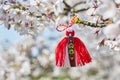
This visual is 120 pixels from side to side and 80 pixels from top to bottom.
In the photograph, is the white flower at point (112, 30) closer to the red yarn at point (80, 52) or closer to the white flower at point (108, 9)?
the white flower at point (108, 9)

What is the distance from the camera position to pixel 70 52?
6.59 ft

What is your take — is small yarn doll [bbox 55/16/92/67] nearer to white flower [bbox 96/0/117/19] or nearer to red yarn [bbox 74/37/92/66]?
red yarn [bbox 74/37/92/66]

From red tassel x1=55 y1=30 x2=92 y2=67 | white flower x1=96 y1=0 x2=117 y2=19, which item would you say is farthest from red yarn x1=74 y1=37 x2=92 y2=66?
white flower x1=96 y1=0 x2=117 y2=19

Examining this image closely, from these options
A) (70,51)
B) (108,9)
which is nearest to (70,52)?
(70,51)

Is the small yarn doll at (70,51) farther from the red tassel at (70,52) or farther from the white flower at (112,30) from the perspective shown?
the white flower at (112,30)

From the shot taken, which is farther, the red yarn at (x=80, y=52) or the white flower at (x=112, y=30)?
the red yarn at (x=80, y=52)

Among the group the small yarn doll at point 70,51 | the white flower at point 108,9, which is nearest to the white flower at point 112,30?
the white flower at point 108,9

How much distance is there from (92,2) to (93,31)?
8.4 inches

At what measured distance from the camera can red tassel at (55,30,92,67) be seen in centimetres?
200

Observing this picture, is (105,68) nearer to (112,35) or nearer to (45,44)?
(45,44)

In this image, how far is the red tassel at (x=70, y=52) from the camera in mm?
2002

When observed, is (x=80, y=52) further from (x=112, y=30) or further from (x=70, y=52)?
(x=112, y=30)

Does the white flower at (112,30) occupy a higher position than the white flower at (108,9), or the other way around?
the white flower at (108,9)

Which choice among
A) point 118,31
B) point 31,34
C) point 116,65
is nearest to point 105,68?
point 116,65
